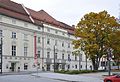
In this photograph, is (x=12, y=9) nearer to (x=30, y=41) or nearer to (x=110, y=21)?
(x=30, y=41)

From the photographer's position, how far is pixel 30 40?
79.3 metres

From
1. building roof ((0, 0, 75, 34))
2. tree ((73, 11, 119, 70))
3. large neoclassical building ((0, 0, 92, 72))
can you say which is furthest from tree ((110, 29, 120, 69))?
building roof ((0, 0, 75, 34))

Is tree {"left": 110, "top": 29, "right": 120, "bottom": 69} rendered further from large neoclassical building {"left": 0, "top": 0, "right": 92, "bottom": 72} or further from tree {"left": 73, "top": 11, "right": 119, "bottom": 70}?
large neoclassical building {"left": 0, "top": 0, "right": 92, "bottom": 72}

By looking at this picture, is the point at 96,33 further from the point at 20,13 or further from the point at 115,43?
the point at 20,13

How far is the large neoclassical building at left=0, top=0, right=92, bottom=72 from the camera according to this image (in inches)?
2751

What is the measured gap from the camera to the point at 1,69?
2462 inches

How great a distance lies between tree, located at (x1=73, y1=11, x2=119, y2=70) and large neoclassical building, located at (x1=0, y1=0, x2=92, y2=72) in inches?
446

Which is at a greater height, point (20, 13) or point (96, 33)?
point (20, 13)

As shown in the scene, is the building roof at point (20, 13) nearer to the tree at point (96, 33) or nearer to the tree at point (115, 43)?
the tree at point (96, 33)

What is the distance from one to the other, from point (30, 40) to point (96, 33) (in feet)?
76.7

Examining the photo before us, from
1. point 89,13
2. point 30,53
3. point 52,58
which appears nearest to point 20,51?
point 30,53

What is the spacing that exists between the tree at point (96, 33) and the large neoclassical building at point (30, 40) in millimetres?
11329

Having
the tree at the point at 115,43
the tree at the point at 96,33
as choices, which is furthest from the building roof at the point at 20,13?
the tree at the point at 115,43

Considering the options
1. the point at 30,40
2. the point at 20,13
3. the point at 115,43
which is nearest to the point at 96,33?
the point at 115,43
